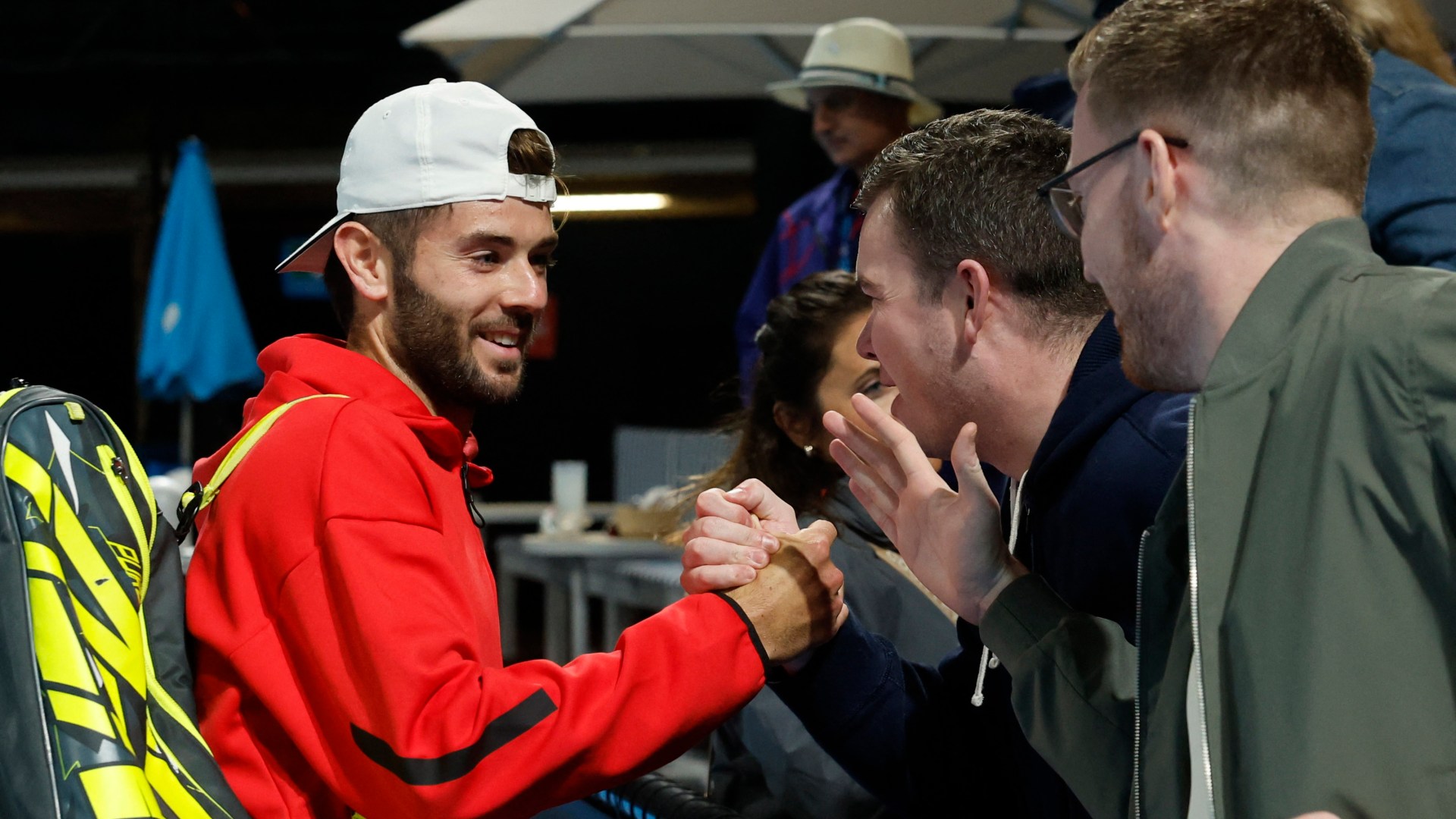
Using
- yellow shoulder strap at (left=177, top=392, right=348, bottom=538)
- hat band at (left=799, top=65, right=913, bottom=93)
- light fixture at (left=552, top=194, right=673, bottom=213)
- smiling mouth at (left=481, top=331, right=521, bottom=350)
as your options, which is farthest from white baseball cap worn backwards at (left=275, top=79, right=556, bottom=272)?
light fixture at (left=552, top=194, right=673, bottom=213)

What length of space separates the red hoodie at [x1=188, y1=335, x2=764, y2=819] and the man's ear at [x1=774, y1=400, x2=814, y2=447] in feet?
4.14

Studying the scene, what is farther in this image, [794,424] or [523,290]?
[794,424]

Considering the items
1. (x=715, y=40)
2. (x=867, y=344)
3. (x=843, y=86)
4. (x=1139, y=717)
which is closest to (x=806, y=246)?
(x=843, y=86)

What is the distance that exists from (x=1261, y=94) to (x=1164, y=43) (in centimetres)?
9

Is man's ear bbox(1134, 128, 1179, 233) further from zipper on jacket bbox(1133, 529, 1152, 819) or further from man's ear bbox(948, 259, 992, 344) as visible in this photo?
man's ear bbox(948, 259, 992, 344)

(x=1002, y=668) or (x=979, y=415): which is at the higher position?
(x=979, y=415)

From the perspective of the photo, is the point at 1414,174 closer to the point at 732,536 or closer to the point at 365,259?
the point at 732,536

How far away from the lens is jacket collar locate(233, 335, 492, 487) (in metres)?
1.53

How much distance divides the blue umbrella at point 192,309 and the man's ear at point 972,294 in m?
4.56

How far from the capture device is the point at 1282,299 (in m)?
1.08

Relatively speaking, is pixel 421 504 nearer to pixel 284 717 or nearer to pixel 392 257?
pixel 284 717

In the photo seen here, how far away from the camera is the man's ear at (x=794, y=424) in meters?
2.72

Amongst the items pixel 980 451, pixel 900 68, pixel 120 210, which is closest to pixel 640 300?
pixel 120 210

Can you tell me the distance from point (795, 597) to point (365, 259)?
0.63 meters
